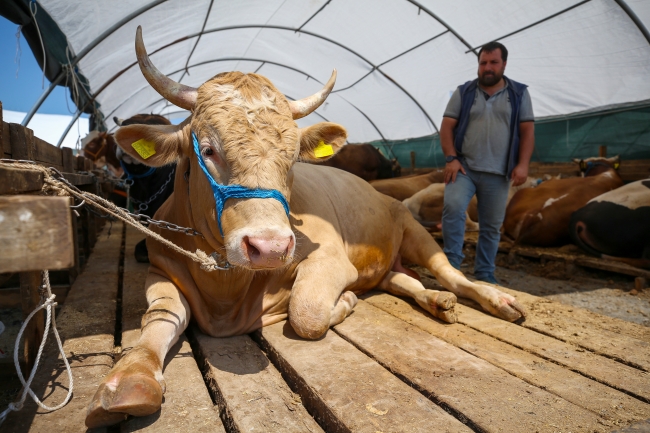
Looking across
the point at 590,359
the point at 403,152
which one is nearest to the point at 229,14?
the point at 403,152

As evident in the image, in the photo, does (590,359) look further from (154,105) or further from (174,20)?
(154,105)

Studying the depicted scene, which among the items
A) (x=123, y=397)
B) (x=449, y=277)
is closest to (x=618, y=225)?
(x=449, y=277)

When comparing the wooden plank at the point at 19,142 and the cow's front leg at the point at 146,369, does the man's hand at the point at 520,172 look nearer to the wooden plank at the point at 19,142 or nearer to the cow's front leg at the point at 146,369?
the cow's front leg at the point at 146,369

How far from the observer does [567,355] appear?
87.4 inches

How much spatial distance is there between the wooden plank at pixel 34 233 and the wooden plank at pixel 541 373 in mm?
1803

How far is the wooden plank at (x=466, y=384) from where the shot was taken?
1.58 metres

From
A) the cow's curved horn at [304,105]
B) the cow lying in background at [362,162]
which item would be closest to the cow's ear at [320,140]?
the cow's curved horn at [304,105]

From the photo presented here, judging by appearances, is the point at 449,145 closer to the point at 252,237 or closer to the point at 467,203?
the point at 467,203

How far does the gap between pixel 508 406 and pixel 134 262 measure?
3.59 metres

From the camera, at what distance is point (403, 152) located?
12.6 meters

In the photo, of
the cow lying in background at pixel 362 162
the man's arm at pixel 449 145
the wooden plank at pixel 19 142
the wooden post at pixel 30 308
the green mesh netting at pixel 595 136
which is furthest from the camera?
the cow lying in background at pixel 362 162

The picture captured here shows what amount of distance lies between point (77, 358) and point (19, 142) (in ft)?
3.53

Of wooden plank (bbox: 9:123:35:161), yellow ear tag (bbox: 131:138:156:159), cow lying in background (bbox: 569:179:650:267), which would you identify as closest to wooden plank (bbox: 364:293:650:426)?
yellow ear tag (bbox: 131:138:156:159)

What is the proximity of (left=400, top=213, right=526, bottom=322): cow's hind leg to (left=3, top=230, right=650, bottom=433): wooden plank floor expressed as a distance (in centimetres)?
10
